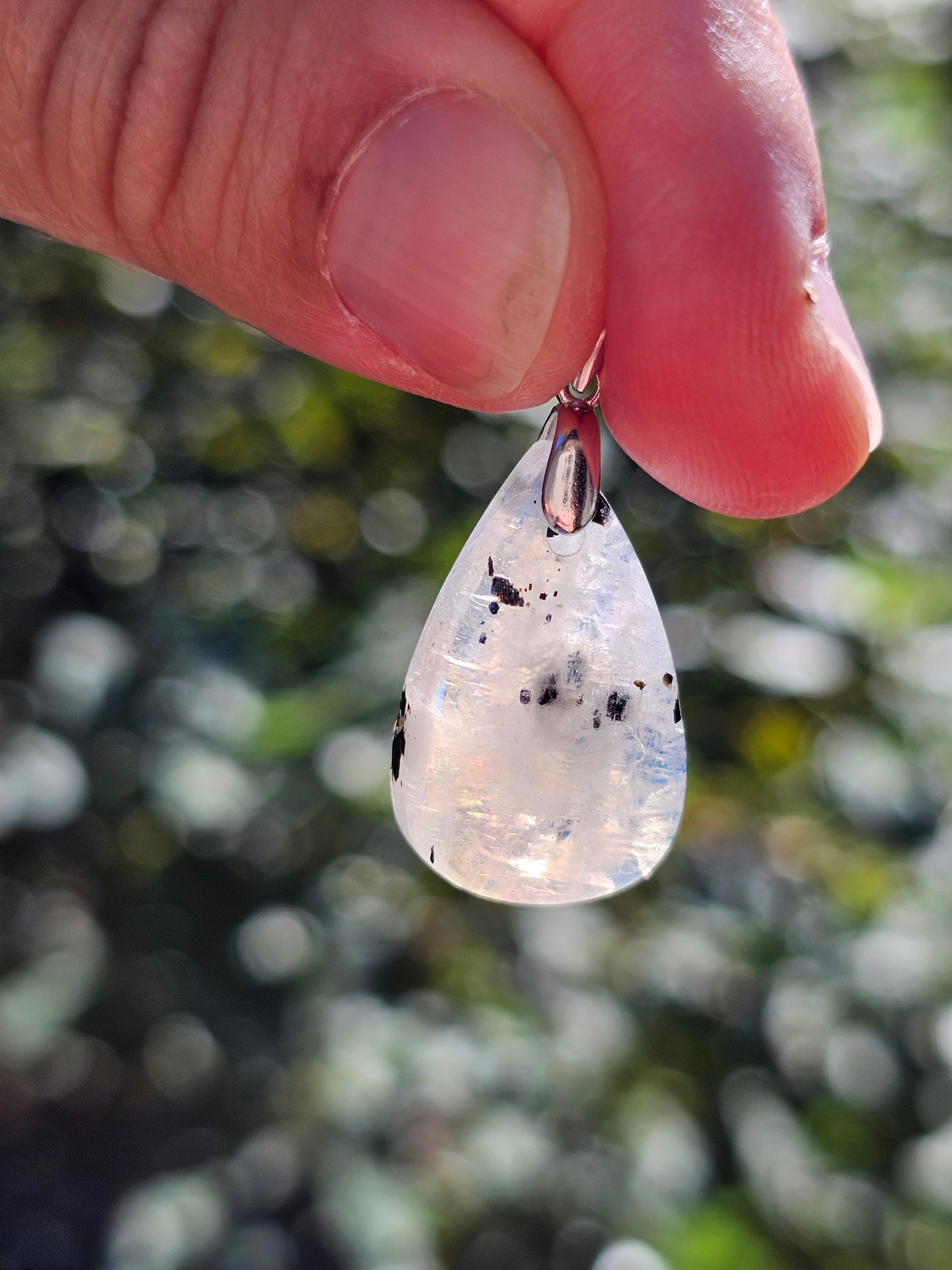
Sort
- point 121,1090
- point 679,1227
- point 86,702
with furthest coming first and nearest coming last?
1. point 121,1090
2. point 86,702
3. point 679,1227

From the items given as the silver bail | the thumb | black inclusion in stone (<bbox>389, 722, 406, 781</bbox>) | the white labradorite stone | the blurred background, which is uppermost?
the thumb

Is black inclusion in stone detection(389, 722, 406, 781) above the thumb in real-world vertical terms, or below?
below

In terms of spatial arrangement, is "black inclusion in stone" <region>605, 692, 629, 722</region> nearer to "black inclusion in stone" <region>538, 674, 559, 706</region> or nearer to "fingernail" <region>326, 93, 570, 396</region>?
"black inclusion in stone" <region>538, 674, 559, 706</region>

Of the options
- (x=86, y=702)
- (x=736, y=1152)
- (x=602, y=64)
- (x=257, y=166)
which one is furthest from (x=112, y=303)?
(x=736, y=1152)

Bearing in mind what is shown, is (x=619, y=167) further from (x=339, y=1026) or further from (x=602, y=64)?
(x=339, y=1026)

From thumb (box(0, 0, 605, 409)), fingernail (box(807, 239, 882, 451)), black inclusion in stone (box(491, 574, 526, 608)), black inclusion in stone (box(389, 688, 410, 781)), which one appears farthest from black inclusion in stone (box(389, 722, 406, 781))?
fingernail (box(807, 239, 882, 451))

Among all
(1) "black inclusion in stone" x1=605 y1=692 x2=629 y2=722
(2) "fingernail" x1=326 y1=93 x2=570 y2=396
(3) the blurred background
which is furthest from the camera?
(3) the blurred background

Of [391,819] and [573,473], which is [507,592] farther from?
[391,819]
